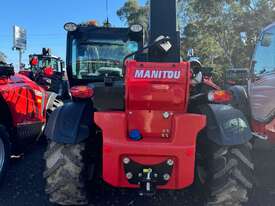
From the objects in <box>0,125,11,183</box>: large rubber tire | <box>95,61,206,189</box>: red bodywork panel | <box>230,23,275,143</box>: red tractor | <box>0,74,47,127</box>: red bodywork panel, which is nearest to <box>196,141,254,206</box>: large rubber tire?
<box>95,61,206,189</box>: red bodywork panel

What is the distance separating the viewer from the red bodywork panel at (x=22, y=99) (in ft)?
18.2

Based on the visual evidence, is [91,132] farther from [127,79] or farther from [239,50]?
[239,50]

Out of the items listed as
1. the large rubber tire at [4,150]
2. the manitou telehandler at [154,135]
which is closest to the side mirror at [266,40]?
the manitou telehandler at [154,135]

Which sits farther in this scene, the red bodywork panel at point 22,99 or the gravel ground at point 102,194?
the red bodywork panel at point 22,99

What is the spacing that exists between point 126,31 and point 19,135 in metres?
2.51

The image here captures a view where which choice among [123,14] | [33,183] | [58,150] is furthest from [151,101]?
[123,14]

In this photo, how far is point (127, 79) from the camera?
12.5ft

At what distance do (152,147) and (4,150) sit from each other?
227cm

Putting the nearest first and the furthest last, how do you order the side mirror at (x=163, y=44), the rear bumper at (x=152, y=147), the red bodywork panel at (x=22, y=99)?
1. the rear bumper at (x=152, y=147)
2. the side mirror at (x=163, y=44)
3. the red bodywork panel at (x=22, y=99)

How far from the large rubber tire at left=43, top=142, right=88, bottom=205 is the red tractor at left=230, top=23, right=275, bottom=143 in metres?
2.68

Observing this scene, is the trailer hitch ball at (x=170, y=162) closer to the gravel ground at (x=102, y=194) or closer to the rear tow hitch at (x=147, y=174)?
the rear tow hitch at (x=147, y=174)

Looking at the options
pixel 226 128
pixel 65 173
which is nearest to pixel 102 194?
pixel 65 173

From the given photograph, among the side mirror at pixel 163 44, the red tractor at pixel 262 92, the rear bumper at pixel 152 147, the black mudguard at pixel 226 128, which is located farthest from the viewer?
the red tractor at pixel 262 92

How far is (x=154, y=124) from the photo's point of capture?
3867mm
